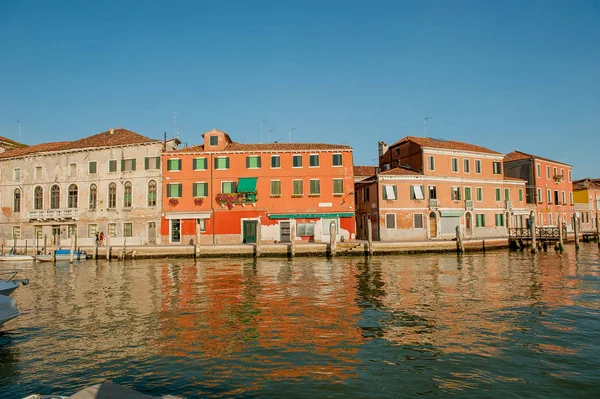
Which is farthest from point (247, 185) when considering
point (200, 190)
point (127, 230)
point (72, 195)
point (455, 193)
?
point (455, 193)

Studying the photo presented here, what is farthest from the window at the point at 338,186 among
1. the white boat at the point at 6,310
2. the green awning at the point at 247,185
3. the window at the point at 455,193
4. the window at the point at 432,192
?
the white boat at the point at 6,310

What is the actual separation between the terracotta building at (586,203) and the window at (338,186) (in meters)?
35.0

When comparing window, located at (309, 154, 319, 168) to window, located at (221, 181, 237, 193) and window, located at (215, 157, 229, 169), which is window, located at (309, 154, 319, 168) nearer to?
window, located at (221, 181, 237, 193)

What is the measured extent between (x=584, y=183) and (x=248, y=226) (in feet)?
157

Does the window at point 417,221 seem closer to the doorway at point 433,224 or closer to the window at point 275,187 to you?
the doorway at point 433,224

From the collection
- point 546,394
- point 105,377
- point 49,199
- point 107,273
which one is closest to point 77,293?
point 107,273

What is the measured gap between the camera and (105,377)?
23.4 feet

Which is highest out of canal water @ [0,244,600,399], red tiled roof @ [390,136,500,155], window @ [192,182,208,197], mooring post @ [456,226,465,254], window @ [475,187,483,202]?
red tiled roof @ [390,136,500,155]

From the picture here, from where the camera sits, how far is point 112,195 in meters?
36.2

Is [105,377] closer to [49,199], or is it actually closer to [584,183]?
[49,199]

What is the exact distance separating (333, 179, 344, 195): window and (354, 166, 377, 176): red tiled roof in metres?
13.0

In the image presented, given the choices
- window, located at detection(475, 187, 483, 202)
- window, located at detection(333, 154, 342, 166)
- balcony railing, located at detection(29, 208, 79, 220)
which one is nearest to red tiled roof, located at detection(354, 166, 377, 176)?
window, located at detection(475, 187, 483, 202)

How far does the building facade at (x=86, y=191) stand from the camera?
117 feet

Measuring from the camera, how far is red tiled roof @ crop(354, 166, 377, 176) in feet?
156
